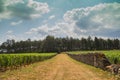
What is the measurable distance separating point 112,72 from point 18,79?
345 inches

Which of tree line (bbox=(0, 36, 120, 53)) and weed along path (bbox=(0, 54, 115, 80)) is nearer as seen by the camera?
weed along path (bbox=(0, 54, 115, 80))

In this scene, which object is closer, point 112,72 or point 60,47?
point 112,72

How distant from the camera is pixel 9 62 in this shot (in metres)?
29.4

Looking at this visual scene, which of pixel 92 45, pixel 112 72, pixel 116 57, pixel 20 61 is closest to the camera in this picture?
pixel 112 72

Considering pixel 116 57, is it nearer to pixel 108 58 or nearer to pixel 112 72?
pixel 108 58

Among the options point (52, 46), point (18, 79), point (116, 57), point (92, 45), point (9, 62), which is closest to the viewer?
point (18, 79)

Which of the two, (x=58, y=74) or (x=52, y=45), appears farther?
(x=52, y=45)

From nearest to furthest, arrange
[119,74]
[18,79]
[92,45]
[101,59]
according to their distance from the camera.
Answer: [18,79]
[119,74]
[101,59]
[92,45]

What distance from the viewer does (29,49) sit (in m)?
198

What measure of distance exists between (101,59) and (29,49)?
6936 inches

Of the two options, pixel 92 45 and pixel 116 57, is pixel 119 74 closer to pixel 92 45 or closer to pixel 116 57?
pixel 116 57

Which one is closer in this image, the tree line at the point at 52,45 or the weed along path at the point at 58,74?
the weed along path at the point at 58,74

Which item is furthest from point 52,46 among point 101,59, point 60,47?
point 101,59

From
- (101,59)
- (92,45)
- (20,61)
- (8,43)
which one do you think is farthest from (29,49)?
(101,59)
